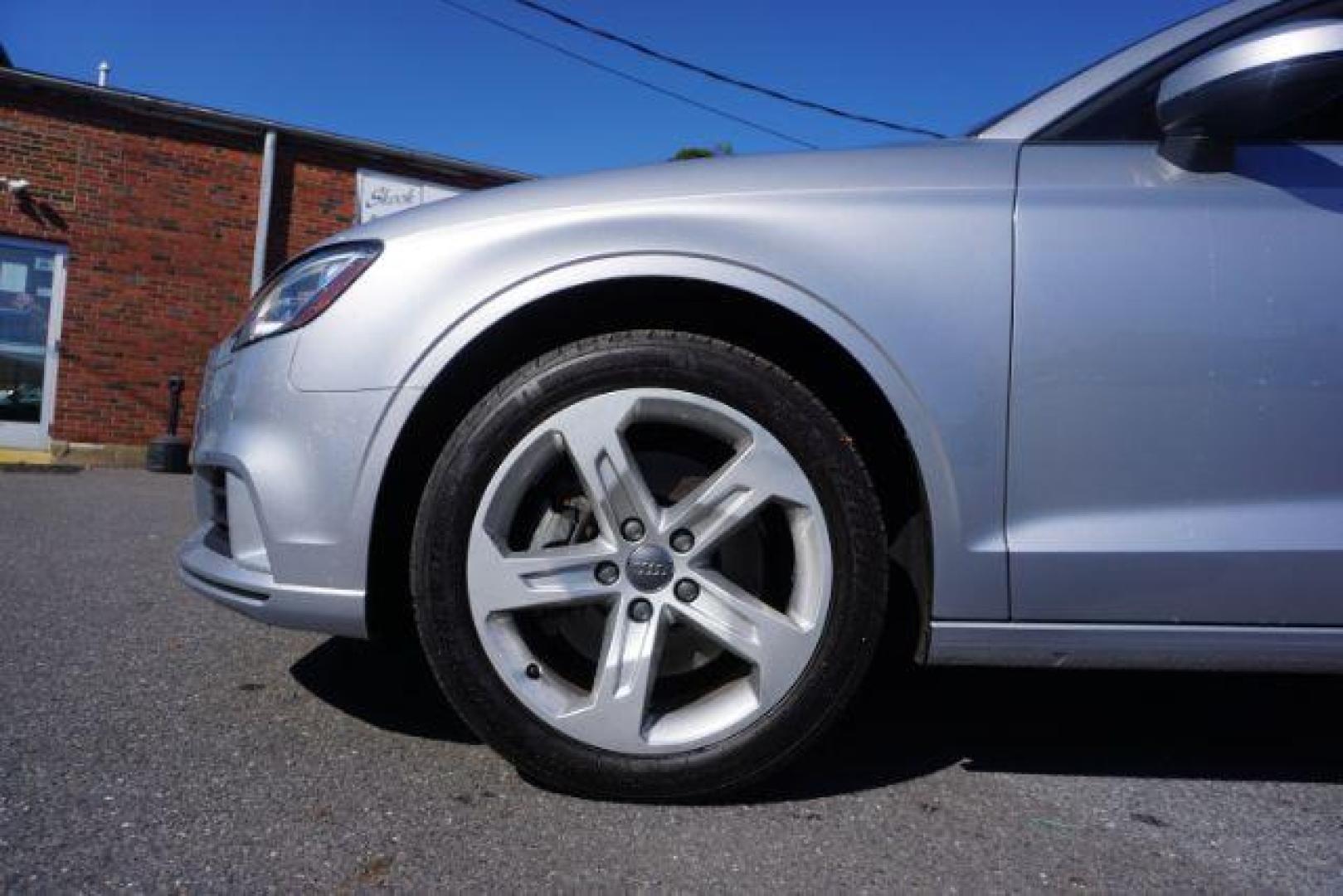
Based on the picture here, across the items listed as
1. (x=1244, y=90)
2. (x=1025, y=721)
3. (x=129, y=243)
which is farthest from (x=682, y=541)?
(x=129, y=243)

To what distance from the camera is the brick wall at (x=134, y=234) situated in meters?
9.85

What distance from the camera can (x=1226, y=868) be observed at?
5.77 ft

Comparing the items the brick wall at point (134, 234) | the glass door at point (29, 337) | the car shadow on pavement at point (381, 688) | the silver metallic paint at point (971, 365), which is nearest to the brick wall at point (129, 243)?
the brick wall at point (134, 234)

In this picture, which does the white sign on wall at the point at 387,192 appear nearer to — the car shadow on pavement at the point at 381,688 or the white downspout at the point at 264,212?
the white downspout at the point at 264,212

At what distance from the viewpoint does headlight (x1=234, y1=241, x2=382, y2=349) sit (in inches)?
79.9

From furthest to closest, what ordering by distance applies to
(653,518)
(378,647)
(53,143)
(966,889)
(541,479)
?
(53,143)
(378,647)
(541,479)
(653,518)
(966,889)

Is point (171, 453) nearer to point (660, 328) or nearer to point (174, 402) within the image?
point (174, 402)

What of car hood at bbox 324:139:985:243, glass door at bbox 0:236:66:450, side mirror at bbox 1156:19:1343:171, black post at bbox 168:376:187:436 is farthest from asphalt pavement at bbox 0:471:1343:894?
glass door at bbox 0:236:66:450

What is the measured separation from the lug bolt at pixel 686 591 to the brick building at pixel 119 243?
33.2 feet

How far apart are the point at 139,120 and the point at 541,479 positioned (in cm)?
1038

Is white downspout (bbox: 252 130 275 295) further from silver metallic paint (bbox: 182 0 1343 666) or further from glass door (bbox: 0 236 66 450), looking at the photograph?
silver metallic paint (bbox: 182 0 1343 666)

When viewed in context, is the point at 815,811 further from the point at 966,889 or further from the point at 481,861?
the point at 481,861

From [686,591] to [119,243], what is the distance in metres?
10.5

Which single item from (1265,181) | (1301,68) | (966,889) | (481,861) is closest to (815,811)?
(966,889)
